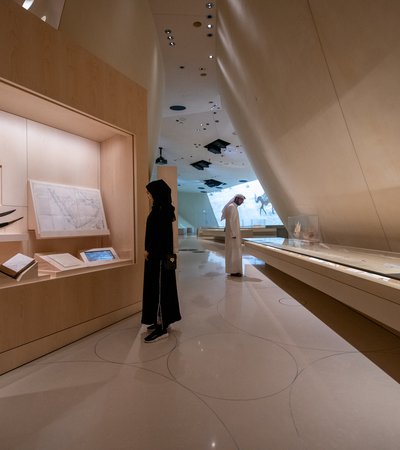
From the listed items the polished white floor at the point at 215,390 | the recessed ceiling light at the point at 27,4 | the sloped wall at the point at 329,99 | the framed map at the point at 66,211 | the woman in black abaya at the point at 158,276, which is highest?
the recessed ceiling light at the point at 27,4

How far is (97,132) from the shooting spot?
3271mm

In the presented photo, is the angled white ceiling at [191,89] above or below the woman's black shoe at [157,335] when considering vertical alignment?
above

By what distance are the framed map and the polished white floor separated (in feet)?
3.53

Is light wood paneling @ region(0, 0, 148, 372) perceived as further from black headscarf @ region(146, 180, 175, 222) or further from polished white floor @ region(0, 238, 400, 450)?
black headscarf @ region(146, 180, 175, 222)

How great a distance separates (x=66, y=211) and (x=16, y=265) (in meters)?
0.86

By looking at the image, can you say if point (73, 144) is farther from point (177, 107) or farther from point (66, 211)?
point (177, 107)

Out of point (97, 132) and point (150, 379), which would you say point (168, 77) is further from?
point (150, 379)

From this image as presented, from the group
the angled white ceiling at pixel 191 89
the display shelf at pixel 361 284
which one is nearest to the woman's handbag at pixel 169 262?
the display shelf at pixel 361 284

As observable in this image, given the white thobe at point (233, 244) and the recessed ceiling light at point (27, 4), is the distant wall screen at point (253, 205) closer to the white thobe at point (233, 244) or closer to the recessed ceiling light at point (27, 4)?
the white thobe at point (233, 244)

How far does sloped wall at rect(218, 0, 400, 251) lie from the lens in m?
2.53

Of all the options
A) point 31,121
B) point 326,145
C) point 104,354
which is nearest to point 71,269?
point 104,354

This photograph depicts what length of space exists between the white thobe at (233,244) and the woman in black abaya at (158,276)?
2998 millimetres

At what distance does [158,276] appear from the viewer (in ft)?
8.89

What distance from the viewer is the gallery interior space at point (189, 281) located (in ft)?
5.06
